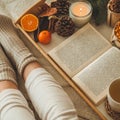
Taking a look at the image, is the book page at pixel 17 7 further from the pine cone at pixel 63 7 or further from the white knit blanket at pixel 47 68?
the pine cone at pixel 63 7

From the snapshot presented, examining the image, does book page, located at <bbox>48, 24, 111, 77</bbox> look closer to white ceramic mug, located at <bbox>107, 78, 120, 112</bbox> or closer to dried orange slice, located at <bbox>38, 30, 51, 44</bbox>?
dried orange slice, located at <bbox>38, 30, 51, 44</bbox>

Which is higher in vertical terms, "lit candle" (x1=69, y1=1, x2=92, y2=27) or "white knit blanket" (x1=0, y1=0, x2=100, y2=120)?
"lit candle" (x1=69, y1=1, x2=92, y2=27)

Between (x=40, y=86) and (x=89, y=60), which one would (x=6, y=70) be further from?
(x=89, y=60)

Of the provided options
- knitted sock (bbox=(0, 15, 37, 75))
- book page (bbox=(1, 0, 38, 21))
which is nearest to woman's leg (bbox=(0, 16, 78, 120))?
knitted sock (bbox=(0, 15, 37, 75))

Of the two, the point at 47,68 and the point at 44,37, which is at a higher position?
the point at 44,37

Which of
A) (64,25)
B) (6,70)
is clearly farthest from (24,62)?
(64,25)

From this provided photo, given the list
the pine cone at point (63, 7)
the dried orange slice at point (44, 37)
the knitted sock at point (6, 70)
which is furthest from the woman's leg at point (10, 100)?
the pine cone at point (63, 7)

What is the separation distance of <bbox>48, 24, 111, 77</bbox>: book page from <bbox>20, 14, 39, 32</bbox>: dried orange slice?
0.11m

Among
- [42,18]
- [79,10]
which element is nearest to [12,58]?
[42,18]

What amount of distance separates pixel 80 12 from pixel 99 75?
9.2 inches

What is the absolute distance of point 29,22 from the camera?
110 cm

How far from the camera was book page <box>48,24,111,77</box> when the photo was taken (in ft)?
3.34

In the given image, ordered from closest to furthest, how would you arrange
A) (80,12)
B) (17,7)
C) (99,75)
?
(99,75) < (80,12) < (17,7)

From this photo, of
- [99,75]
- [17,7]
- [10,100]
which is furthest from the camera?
[17,7]
